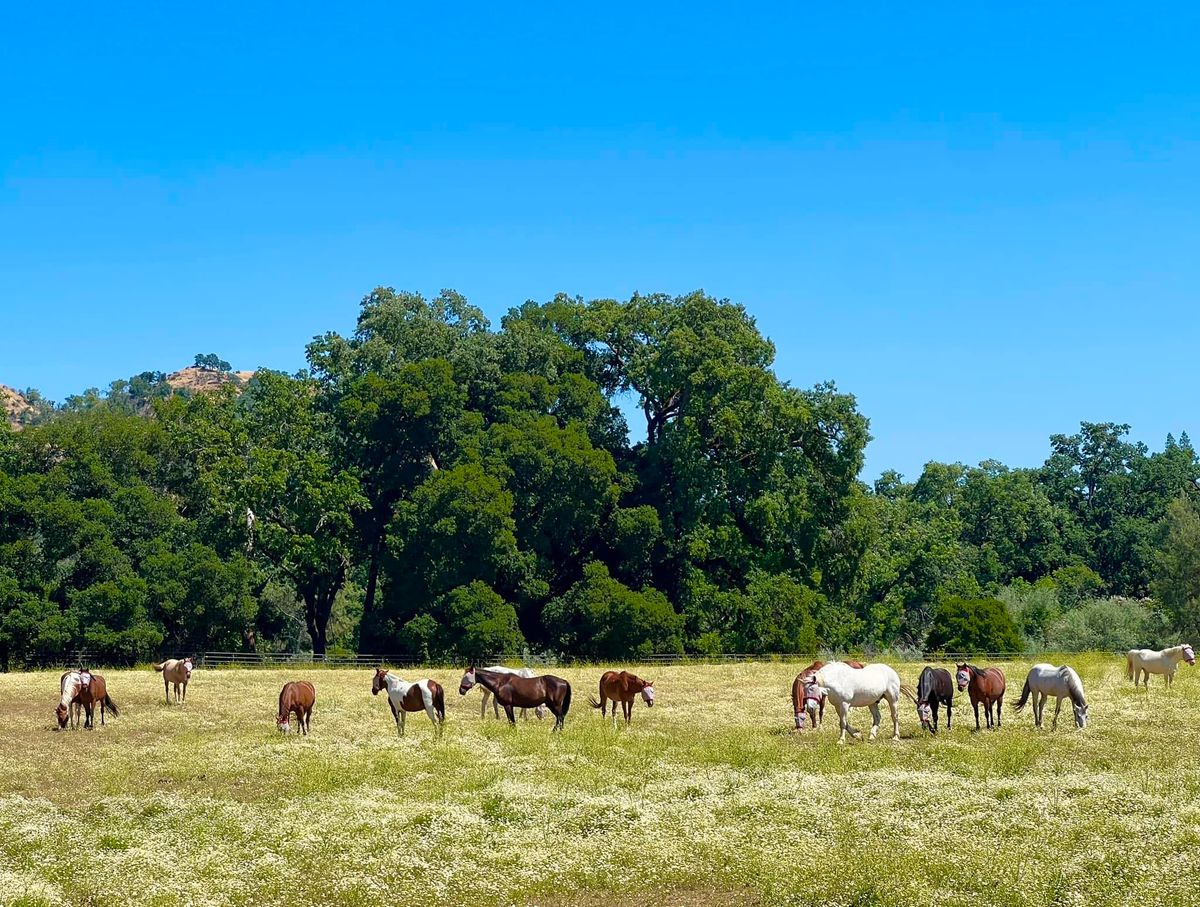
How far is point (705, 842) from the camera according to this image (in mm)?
17984

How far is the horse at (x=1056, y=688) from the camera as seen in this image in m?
28.9

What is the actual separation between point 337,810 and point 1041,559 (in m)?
87.6

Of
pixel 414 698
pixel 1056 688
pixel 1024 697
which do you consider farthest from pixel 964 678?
pixel 414 698

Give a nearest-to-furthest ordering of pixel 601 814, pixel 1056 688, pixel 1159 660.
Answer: pixel 601 814
pixel 1056 688
pixel 1159 660

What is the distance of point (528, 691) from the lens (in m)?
31.4

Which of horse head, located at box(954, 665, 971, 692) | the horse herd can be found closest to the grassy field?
the horse herd

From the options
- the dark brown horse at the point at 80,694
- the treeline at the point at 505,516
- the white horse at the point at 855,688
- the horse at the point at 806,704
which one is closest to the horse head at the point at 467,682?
the horse at the point at 806,704

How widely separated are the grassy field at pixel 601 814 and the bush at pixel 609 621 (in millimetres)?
31644

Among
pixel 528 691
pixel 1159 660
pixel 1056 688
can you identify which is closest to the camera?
pixel 1056 688

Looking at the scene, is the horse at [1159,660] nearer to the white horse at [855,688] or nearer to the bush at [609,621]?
the white horse at [855,688]

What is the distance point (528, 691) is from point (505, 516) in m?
33.6

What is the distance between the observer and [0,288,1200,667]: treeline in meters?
63.2

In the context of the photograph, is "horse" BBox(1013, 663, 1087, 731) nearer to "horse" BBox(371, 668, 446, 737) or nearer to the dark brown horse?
"horse" BBox(371, 668, 446, 737)

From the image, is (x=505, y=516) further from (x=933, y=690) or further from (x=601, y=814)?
(x=601, y=814)
